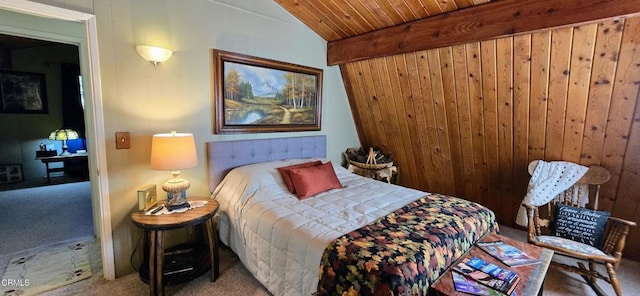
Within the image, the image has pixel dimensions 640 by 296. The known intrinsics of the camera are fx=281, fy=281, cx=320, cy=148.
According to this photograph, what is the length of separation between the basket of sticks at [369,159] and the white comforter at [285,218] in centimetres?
77

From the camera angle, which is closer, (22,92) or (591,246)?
(591,246)

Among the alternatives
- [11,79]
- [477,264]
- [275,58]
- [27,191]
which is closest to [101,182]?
[275,58]

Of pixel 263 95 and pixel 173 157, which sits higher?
pixel 263 95

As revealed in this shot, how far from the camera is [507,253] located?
1.77 m

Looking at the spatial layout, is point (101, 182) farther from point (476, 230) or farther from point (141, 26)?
point (476, 230)

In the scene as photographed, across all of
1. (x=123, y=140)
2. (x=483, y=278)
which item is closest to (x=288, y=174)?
(x=123, y=140)

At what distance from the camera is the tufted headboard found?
2.64 m

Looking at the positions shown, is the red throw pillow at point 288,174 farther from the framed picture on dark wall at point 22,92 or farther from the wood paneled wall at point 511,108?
the framed picture on dark wall at point 22,92

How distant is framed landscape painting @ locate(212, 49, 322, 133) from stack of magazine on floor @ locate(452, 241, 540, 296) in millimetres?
2190

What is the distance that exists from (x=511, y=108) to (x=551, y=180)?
78 centimetres

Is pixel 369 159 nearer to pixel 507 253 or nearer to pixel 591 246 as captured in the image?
pixel 507 253

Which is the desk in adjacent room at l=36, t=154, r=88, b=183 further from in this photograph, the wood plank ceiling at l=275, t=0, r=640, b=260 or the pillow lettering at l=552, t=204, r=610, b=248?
the pillow lettering at l=552, t=204, r=610, b=248

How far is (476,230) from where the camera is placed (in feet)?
6.52

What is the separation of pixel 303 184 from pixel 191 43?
5.20 ft
